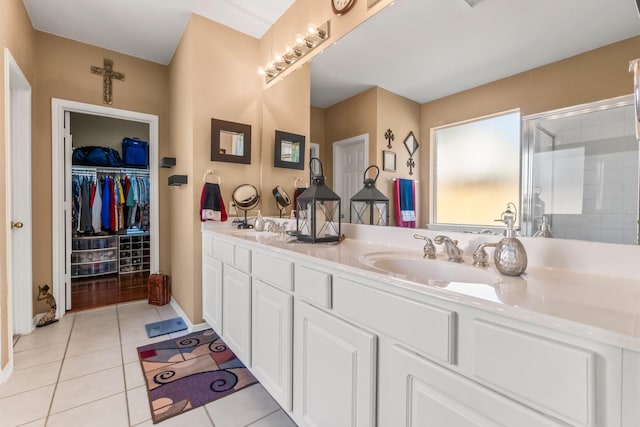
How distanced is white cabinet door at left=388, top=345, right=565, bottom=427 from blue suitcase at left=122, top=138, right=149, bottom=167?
4734 mm

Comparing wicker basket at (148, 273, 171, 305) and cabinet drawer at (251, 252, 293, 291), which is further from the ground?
cabinet drawer at (251, 252, 293, 291)

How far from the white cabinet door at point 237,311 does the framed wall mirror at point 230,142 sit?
1043 millimetres

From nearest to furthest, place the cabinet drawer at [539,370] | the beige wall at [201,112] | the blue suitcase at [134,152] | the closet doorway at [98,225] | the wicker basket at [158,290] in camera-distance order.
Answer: the cabinet drawer at [539,370], the beige wall at [201,112], the closet doorway at [98,225], the wicker basket at [158,290], the blue suitcase at [134,152]

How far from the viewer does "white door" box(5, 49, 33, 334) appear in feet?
7.50

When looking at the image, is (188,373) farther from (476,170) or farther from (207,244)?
(476,170)

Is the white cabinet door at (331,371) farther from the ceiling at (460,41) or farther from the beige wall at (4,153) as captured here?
the beige wall at (4,153)

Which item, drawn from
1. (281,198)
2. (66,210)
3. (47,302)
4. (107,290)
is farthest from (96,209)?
(281,198)

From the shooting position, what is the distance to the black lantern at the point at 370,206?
1.55 m

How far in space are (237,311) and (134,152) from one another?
3.74 metres

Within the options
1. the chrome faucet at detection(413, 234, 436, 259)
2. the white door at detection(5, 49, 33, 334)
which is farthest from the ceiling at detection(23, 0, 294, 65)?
the chrome faucet at detection(413, 234, 436, 259)

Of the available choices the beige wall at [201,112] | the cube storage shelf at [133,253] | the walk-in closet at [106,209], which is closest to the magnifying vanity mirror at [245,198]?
the beige wall at [201,112]

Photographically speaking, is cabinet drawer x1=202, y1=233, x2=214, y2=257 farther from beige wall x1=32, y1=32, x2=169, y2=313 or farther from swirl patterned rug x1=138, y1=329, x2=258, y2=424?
beige wall x1=32, y1=32, x2=169, y2=313

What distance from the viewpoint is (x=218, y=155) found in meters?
2.47

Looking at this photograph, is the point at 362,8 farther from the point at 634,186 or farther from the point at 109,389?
the point at 109,389
